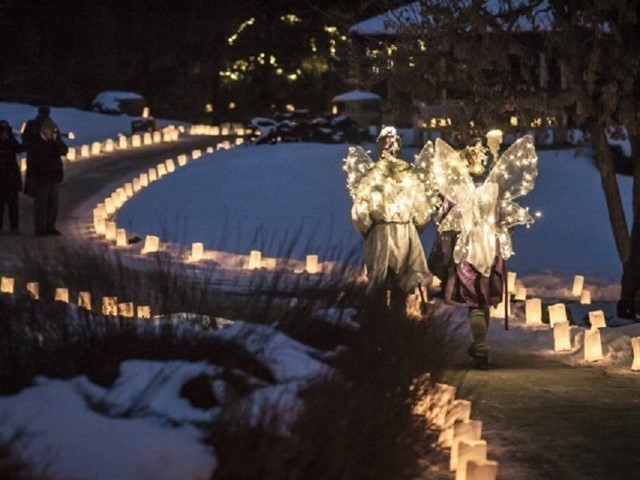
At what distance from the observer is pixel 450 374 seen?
919 centimetres

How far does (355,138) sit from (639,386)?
875 inches

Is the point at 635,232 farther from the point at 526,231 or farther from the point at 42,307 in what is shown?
the point at 42,307

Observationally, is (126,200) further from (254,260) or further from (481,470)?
(481,470)

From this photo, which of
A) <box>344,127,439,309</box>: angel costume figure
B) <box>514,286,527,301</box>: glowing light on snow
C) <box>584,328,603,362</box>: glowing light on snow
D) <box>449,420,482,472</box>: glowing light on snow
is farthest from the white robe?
<box>449,420,482,472</box>: glowing light on snow

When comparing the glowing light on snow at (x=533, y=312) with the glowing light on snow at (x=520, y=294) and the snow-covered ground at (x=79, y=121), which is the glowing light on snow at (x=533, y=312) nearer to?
the glowing light on snow at (x=520, y=294)

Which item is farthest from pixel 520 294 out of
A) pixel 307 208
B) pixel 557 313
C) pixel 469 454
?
pixel 469 454

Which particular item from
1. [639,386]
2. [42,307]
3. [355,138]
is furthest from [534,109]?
[355,138]

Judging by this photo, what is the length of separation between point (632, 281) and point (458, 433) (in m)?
8.99

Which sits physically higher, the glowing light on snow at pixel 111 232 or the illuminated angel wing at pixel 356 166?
the illuminated angel wing at pixel 356 166

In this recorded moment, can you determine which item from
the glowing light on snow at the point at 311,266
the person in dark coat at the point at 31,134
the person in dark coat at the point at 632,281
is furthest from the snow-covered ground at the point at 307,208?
the glowing light on snow at the point at 311,266

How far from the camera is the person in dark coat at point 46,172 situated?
65.6 feet

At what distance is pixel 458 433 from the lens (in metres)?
7.59

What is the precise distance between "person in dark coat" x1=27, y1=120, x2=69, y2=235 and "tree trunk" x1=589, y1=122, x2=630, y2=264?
7.34 meters

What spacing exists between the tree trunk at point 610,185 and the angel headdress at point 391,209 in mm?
3300
